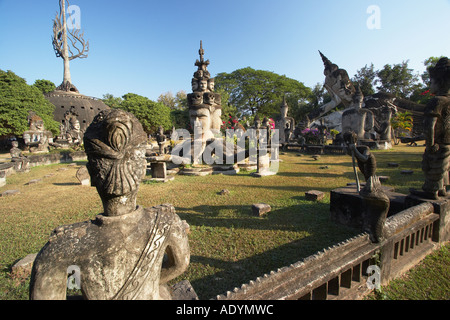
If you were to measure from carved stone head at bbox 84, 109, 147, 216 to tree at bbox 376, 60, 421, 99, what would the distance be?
148 feet

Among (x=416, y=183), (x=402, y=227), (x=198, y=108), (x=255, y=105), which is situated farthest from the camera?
(x=255, y=105)

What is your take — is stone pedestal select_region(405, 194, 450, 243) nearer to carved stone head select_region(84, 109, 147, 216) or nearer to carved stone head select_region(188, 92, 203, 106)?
carved stone head select_region(84, 109, 147, 216)

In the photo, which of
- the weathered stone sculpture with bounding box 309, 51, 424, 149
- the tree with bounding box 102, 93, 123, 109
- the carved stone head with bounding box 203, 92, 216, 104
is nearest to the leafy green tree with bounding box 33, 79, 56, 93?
the tree with bounding box 102, 93, 123, 109

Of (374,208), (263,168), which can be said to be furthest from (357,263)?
(263,168)

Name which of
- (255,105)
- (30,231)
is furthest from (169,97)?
(30,231)

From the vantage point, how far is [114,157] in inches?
48.8

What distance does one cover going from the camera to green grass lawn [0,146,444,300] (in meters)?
3.15

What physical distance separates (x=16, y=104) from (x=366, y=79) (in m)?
46.0

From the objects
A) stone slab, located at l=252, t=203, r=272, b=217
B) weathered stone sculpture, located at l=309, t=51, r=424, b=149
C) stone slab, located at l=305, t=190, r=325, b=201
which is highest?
weathered stone sculpture, located at l=309, t=51, r=424, b=149

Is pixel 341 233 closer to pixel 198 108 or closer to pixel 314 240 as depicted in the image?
pixel 314 240

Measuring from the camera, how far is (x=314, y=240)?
378 centimetres

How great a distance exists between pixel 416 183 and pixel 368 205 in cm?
638

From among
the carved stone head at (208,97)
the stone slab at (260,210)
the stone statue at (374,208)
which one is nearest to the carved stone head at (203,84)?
the carved stone head at (208,97)
